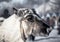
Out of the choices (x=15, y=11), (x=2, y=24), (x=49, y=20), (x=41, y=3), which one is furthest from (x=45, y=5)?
(x=2, y=24)

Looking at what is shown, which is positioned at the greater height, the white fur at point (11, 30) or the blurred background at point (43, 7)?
the blurred background at point (43, 7)

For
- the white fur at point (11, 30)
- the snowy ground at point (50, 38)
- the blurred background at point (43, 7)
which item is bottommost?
the snowy ground at point (50, 38)

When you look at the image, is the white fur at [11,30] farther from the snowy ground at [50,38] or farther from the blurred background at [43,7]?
the snowy ground at [50,38]

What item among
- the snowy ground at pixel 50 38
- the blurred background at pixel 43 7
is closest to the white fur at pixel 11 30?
the blurred background at pixel 43 7

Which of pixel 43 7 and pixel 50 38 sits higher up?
pixel 43 7

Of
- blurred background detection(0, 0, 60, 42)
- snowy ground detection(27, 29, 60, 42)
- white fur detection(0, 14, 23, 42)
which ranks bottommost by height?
snowy ground detection(27, 29, 60, 42)

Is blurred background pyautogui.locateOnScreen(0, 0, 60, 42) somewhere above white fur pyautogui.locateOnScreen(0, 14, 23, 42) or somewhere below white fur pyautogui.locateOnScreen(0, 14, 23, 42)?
above

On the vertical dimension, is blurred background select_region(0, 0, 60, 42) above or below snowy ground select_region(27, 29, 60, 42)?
above

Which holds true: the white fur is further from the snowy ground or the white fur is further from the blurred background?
the snowy ground

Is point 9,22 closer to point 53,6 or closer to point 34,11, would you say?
point 34,11

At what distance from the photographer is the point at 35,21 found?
1.90 m

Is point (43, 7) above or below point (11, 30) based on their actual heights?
above

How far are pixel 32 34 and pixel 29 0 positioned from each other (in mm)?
442

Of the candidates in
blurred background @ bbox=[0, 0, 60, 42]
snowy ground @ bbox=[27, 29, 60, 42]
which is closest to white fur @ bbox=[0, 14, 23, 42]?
blurred background @ bbox=[0, 0, 60, 42]
